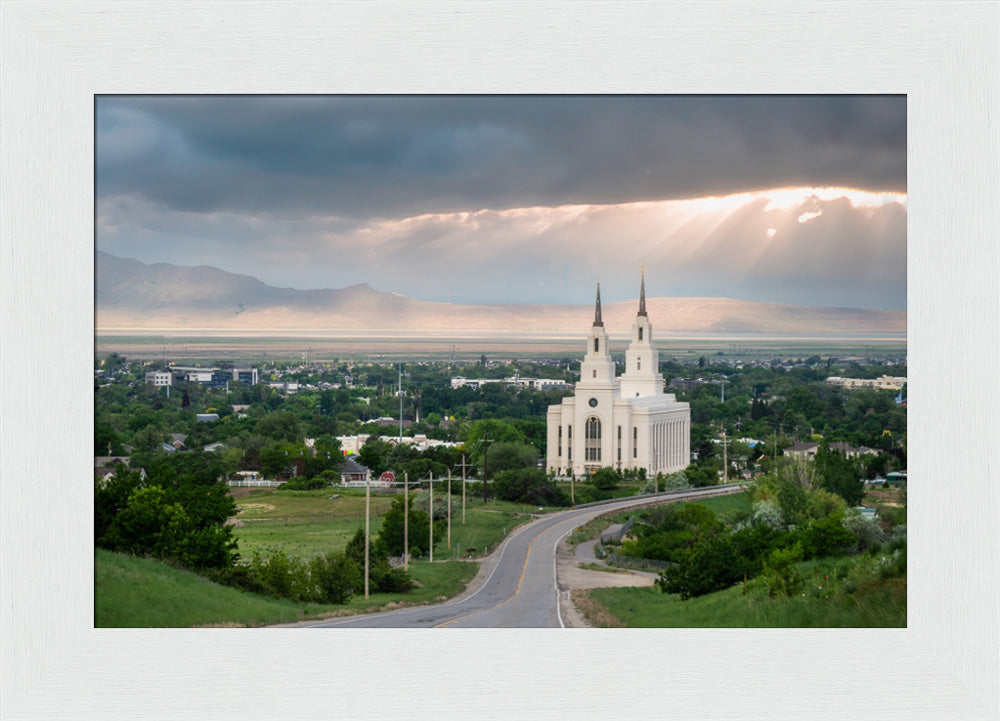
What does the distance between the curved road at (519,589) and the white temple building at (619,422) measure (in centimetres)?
81

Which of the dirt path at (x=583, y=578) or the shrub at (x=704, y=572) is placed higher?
the shrub at (x=704, y=572)

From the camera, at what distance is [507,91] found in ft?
20.4

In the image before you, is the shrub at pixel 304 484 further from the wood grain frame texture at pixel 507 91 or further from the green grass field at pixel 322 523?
the wood grain frame texture at pixel 507 91

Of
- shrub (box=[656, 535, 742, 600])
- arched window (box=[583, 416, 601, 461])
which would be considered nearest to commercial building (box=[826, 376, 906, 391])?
shrub (box=[656, 535, 742, 600])

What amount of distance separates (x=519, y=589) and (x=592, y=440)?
433cm

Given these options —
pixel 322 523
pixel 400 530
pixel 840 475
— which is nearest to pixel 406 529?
pixel 400 530

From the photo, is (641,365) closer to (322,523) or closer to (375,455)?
(375,455)

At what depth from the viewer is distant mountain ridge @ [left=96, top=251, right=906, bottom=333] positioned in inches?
362

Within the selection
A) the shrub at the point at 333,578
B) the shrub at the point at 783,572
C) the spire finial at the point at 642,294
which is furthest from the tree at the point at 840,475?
the shrub at the point at 333,578

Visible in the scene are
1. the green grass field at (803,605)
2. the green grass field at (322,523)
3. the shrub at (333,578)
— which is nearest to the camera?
the green grass field at (803,605)

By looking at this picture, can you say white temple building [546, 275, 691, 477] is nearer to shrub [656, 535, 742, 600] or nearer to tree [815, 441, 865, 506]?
tree [815, 441, 865, 506]

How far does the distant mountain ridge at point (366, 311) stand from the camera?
9195 mm
